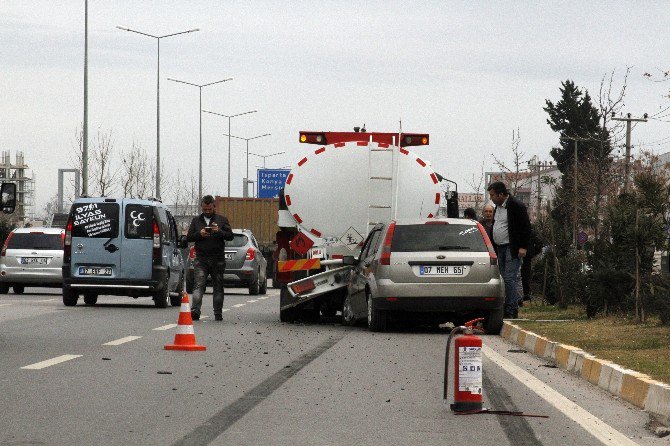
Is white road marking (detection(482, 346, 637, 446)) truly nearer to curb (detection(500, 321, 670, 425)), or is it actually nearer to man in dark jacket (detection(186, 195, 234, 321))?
curb (detection(500, 321, 670, 425))

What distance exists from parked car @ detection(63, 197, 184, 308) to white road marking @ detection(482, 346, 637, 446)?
40.8 feet

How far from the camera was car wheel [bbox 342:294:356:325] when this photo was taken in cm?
1966

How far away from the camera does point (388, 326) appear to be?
63.7 ft

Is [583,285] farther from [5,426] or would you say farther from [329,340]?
[5,426]

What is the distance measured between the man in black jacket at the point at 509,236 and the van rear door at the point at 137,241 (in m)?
7.44

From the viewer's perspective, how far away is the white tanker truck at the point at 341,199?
19781mm

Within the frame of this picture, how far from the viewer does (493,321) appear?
1841 cm

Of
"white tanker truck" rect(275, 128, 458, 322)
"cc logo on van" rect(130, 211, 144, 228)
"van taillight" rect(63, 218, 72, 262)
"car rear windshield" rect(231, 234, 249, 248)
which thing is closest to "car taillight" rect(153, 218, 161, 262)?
"cc logo on van" rect(130, 211, 144, 228)

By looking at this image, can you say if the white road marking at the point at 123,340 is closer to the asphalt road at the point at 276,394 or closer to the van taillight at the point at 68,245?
the asphalt road at the point at 276,394

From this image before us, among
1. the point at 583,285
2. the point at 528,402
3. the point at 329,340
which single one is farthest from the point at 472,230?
the point at 528,402

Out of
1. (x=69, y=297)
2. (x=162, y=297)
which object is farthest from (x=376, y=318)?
(x=69, y=297)

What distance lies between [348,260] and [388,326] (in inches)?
42.2

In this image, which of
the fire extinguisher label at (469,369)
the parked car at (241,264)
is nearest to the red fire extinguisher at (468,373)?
the fire extinguisher label at (469,369)

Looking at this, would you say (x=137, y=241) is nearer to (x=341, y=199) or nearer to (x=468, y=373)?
(x=341, y=199)
